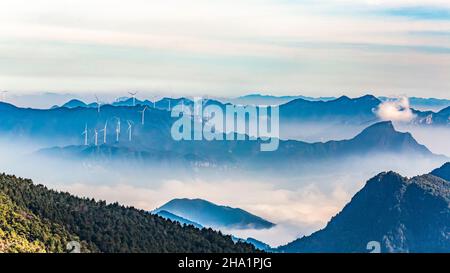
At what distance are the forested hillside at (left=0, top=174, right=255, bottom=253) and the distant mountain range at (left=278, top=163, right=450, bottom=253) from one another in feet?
354

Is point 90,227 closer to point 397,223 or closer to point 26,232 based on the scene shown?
point 26,232

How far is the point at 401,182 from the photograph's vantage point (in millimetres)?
188750

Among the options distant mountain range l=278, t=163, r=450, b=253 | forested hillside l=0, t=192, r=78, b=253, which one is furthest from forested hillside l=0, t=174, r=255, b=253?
distant mountain range l=278, t=163, r=450, b=253

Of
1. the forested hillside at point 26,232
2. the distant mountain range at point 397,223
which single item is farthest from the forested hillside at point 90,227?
the distant mountain range at point 397,223

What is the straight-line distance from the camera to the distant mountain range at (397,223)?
182 m

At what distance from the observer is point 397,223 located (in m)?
189

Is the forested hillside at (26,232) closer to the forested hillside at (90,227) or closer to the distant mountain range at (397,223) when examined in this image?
the forested hillside at (90,227)

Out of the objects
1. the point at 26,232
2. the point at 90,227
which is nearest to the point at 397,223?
the point at 90,227

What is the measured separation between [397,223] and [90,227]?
131507mm
